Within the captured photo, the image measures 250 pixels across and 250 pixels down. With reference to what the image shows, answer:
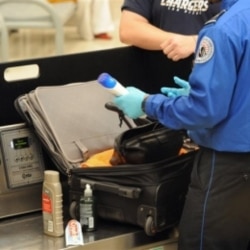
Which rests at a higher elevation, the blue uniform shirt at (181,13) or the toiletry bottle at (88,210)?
the blue uniform shirt at (181,13)

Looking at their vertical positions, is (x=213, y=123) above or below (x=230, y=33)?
below

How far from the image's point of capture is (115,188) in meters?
1.80

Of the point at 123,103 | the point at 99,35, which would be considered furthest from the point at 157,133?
the point at 99,35

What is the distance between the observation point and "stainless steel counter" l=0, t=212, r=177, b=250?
1835 millimetres

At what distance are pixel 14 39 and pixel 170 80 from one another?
3.24 m

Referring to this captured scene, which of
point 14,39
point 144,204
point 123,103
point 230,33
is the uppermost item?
point 230,33

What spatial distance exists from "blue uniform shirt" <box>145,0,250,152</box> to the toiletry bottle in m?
0.33

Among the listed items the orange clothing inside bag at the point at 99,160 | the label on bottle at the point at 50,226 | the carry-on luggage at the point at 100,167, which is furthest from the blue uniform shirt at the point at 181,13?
the label on bottle at the point at 50,226

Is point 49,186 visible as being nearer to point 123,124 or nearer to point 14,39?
point 123,124

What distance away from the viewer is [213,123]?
5.20 feet

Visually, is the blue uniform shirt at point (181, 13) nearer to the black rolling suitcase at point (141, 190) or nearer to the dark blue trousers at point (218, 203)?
the black rolling suitcase at point (141, 190)

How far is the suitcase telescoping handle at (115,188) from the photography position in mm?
1767

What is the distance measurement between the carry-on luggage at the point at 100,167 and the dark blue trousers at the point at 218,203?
3.7 inches

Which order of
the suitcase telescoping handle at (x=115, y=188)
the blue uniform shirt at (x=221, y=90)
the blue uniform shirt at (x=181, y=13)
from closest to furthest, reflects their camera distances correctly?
the blue uniform shirt at (x=221, y=90) < the suitcase telescoping handle at (x=115, y=188) < the blue uniform shirt at (x=181, y=13)
